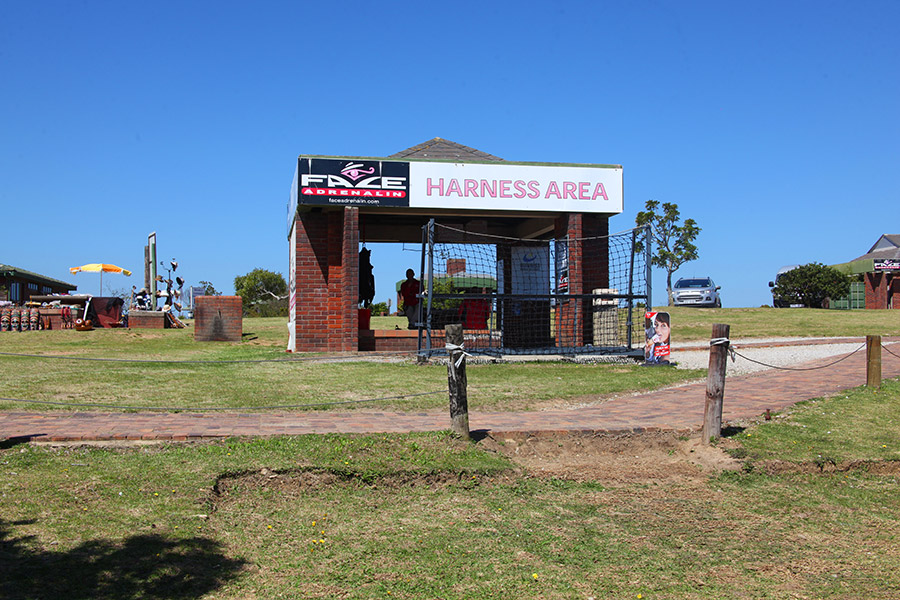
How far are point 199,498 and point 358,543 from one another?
3.87 ft

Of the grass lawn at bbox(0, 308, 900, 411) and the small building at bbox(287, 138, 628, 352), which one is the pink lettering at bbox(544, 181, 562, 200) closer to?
the small building at bbox(287, 138, 628, 352)

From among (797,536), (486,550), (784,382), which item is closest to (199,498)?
(486,550)

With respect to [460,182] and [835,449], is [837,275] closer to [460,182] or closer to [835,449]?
[460,182]

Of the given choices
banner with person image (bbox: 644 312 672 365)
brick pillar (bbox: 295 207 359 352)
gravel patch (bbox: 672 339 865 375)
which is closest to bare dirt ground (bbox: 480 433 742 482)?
gravel patch (bbox: 672 339 865 375)

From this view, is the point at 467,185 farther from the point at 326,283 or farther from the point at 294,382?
the point at 294,382

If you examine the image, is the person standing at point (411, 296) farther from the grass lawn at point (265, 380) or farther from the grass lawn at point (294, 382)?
the grass lawn at point (294, 382)

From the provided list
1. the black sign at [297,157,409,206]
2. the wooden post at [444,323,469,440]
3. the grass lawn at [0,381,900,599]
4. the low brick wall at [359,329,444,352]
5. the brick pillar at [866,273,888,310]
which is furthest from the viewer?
the brick pillar at [866,273,888,310]

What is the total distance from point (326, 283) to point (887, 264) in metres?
34.4

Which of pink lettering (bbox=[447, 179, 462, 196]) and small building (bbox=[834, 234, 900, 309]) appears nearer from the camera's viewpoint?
pink lettering (bbox=[447, 179, 462, 196])

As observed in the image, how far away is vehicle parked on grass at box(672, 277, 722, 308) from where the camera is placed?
32.6m

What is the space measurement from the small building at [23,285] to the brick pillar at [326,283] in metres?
22.9

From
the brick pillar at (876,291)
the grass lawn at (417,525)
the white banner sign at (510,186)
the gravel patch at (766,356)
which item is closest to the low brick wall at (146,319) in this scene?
the white banner sign at (510,186)

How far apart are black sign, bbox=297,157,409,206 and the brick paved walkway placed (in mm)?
7382

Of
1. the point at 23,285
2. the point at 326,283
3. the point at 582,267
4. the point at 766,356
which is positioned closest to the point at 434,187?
the point at 326,283
